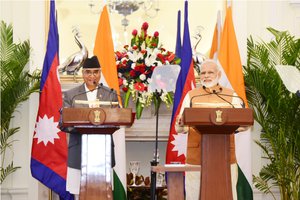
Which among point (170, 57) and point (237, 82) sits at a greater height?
point (170, 57)

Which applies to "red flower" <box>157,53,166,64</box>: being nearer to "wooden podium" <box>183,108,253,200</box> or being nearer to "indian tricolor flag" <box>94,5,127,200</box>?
"indian tricolor flag" <box>94,5,127,200</box>

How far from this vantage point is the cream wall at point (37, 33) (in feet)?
22.8

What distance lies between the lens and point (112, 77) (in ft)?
20.9

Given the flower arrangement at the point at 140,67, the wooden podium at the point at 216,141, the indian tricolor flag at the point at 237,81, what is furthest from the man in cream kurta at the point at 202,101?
the flower arrangement at the point at 140,67

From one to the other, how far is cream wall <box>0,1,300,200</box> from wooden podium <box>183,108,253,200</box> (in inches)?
122

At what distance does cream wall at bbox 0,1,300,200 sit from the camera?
695 cm

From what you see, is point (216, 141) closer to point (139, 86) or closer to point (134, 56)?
point (139, 86)

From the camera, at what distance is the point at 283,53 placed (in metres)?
6.74

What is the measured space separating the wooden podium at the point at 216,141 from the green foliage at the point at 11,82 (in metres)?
3.07

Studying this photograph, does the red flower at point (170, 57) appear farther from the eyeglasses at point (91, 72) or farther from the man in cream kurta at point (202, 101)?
the eyeglasses at point (91, 72)

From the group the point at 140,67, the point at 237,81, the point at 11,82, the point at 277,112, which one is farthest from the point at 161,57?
the point at 11,82

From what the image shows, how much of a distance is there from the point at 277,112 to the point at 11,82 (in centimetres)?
278

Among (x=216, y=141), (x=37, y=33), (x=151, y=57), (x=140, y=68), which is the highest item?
(x=37, y=33)

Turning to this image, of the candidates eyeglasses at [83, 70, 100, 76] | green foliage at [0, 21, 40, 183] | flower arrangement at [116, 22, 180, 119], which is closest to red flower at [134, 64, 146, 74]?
flower arrangement at [116, 22, 180, 119]
